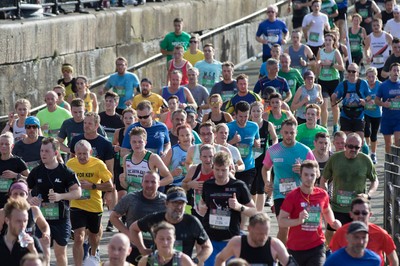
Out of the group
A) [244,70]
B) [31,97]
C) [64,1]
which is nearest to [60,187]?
[31,97]

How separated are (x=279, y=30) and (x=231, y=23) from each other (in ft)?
13.1

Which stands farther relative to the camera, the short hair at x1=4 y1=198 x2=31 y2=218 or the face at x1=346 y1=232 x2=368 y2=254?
the short hair at x1=4 y1=198 x2=31 y2=218

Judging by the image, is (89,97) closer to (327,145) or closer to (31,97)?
(31,97)

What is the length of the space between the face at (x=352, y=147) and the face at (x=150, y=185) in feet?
8.71

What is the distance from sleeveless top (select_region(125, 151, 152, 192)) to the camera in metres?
15.4

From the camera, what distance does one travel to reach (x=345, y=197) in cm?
1543

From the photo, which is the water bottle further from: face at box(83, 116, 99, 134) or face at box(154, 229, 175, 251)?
face at box(83, 116, 99, 134)

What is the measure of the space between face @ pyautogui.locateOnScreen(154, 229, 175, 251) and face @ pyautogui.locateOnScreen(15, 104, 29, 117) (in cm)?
678

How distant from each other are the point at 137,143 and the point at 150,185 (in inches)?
75.6

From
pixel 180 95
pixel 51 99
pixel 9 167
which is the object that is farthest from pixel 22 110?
pixel 180 95

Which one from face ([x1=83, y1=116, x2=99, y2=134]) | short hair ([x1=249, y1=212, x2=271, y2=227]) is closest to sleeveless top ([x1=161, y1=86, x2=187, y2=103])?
face ([x1=83, y1=116, x2=99, y2=134])

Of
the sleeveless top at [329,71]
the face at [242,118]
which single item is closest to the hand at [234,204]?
the face at [242,118]

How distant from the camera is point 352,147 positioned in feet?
50.5

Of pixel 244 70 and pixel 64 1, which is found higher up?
pixel 64 1
